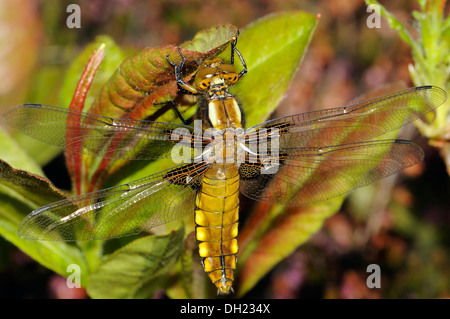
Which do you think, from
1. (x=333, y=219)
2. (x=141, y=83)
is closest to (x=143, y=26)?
(x=333, y=219)

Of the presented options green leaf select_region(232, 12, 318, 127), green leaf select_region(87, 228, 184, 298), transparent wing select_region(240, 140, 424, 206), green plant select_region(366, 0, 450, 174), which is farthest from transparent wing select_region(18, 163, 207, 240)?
green plant select_region(366, 0, 450, 174)

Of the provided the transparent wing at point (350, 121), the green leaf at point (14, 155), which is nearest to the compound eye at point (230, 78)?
the transparent wing at point (350, 121)

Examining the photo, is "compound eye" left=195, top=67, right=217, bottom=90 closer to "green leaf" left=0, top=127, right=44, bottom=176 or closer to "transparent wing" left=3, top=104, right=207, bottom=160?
"transparent wing" left=3, top=104, right=207, bottom=160

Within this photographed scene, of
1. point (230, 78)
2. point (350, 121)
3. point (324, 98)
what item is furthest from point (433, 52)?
point (324, 98)

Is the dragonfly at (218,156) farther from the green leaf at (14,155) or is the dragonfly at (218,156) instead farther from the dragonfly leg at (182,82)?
the green leaf at (14,155)

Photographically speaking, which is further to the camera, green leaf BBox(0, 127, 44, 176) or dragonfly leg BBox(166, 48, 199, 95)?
green leaf BBox(0, 127, 44, 176)
